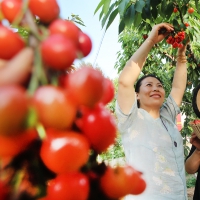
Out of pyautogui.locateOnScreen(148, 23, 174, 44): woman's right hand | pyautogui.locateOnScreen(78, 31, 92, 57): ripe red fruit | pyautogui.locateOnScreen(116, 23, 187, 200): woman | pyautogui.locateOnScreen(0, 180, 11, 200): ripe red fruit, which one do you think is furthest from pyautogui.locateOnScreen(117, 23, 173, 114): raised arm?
pyautogui.locateOnScreen(0, 180, 11, 200): ripe red fruit

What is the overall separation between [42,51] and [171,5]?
157 cm

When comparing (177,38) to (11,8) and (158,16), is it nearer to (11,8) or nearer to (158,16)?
(158,16)

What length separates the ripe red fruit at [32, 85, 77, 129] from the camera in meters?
0.24

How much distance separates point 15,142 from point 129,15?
1.41 metres

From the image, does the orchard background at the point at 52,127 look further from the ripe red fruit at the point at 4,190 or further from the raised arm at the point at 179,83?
the raised arm at the point at 179,83

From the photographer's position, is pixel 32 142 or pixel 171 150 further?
pixel 171 150

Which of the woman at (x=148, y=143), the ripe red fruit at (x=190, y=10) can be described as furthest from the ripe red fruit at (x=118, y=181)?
the ripe red fruit at (x=190, y=10)

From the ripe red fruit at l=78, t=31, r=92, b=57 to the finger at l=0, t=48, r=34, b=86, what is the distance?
96 millimetres

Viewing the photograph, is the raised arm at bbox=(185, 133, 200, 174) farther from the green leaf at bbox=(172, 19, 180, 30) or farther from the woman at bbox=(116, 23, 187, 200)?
the green leaf at bbox=(172, 19, 180, 30)

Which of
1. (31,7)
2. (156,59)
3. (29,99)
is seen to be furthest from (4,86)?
(156,59)

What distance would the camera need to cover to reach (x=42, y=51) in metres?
0.25

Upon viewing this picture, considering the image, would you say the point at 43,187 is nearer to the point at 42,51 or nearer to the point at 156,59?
the point at 42,51

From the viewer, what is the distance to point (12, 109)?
206 millimetres

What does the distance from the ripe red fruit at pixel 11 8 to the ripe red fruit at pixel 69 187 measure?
0.62 feet
